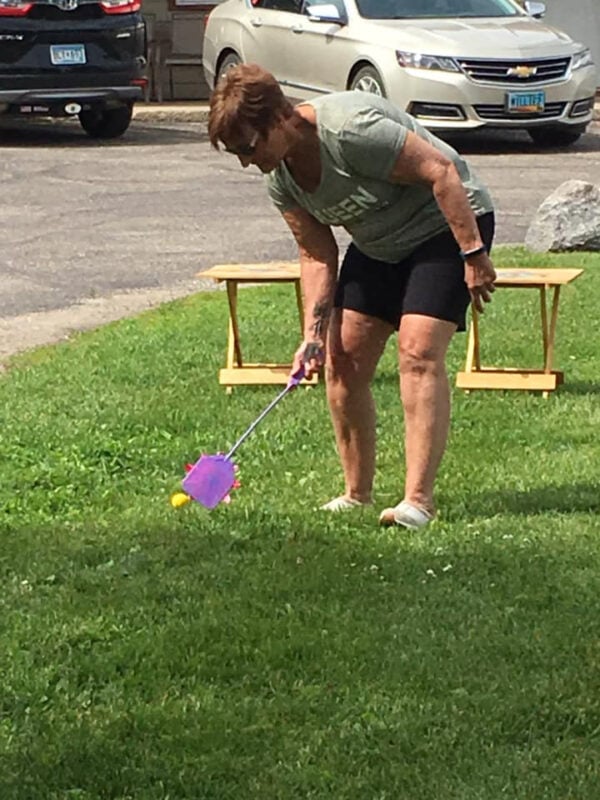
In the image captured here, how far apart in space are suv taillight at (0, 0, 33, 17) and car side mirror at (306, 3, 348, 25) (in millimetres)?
2546

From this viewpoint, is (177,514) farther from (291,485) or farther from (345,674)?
(345,674)

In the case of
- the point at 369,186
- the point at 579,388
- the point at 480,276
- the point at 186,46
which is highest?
the point at 369,186

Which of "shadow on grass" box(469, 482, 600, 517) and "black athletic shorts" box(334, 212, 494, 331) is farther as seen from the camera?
"shadow on grass" box(469, 482, 600, 517)

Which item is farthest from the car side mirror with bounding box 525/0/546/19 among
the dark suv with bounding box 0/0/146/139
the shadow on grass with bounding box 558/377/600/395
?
the shadow on grass with bounding box 558/377/600/395

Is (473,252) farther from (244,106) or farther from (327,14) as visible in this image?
(327,14)

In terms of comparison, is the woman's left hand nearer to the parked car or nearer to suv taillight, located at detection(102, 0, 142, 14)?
the parked car

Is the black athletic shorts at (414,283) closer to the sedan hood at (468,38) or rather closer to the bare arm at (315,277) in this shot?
the bare arm at (315,277)

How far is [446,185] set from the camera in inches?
200

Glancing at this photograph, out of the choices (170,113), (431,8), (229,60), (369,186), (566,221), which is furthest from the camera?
(170,113)

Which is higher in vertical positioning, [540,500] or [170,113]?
[540,500]

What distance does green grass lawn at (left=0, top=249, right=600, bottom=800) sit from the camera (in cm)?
379

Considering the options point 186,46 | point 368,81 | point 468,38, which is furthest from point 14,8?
point 186,46

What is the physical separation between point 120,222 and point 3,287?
2.26m

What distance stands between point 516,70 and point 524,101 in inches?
11.0
